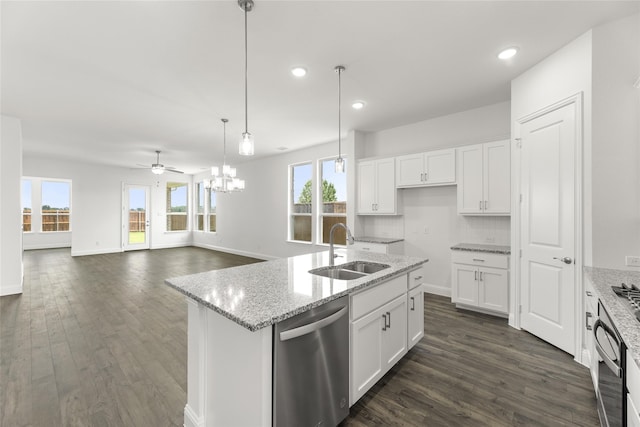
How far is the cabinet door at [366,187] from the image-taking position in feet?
16.2

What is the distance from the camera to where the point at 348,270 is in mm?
2459

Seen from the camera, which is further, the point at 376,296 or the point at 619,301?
the point at 376,296

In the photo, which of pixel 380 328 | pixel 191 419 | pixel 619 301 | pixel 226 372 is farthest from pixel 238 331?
pixel 619 301

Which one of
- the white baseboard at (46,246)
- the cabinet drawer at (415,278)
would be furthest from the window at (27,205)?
the cabinet drawer at (415,278)

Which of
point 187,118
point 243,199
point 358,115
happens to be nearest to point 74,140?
point 187,118

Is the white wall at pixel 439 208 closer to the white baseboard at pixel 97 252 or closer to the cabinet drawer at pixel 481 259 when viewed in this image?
the cabinet drawer at pixel 481 259

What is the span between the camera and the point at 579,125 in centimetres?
244

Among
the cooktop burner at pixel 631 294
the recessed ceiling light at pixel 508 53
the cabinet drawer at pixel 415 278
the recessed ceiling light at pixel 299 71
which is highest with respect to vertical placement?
the recessed ceiling light at pixel 508 53

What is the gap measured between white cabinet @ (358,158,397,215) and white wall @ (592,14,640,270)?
258 cm

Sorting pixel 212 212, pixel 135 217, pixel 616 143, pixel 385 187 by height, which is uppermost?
pixel 616 143

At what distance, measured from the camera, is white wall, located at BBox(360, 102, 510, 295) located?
3.94 m

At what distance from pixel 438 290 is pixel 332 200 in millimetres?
2791

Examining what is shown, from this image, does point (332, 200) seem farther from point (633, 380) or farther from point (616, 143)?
point (633, 380)

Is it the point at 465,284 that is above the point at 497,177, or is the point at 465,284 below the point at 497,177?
below
